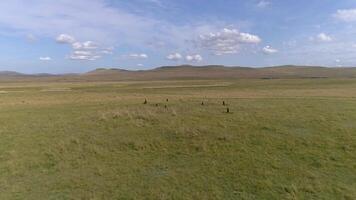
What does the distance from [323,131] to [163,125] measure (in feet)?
35.0

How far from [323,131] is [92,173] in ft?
47.4

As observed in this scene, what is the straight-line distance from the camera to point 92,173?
12469mm

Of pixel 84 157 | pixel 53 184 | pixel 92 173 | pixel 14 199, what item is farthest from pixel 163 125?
pixel 14 199

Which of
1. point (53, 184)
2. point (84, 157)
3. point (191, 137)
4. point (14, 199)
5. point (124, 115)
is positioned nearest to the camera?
point (14, 199)

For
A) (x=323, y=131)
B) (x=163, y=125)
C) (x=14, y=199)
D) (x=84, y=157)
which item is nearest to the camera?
(x=14, y=199)

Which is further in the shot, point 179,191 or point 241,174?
point 241,174

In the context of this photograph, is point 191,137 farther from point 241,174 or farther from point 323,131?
point 323,131

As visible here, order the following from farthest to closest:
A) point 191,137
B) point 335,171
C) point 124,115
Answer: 1. point 124,115
2. point 191,137
3. point 335,171

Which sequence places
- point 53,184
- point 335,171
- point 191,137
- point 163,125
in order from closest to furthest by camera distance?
point 53,184 < point 335,171 < point 191,137 < point 163,125

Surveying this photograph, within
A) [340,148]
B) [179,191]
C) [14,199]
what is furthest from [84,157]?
[340,148]

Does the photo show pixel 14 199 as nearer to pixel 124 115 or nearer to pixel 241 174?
pixel 241 174

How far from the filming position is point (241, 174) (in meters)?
12.1

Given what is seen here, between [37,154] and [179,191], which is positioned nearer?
[179,191]

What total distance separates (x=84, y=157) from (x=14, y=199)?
4.53m
